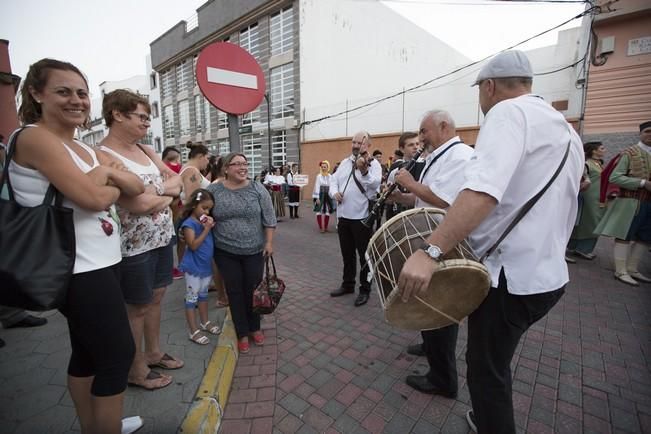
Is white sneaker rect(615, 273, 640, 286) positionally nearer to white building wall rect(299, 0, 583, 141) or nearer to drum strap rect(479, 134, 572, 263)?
drum strap rect(479, 134, 572, 263)

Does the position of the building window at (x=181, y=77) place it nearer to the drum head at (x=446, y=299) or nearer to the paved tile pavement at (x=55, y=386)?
the paved tile pavement at (x=55, y=386)

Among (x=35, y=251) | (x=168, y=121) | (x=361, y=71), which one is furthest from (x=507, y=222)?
(x=168, y=121)

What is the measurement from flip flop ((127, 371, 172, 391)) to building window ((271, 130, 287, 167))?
16.1 metres

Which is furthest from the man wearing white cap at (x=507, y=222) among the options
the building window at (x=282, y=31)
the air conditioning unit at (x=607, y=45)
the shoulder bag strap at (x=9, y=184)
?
the building window at (x=282, y=31)

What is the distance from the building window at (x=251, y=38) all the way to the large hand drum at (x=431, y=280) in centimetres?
1911

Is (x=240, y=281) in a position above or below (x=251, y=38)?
below

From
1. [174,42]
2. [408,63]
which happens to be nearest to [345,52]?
[408,63]

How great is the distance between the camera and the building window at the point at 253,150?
18.8 metres

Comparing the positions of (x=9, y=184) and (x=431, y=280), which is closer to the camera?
(x=9, y=184)

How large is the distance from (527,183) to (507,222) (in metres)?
0.20

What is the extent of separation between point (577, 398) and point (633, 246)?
3753mm

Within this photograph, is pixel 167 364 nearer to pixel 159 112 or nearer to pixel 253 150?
pixel 253 150

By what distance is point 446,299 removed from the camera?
159 cm

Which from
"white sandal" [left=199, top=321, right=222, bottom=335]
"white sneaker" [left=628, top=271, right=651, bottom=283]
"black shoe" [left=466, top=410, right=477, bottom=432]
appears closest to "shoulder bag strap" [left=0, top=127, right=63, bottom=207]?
"white sandal" [left=199, top=321, right=222, bottom=335]
